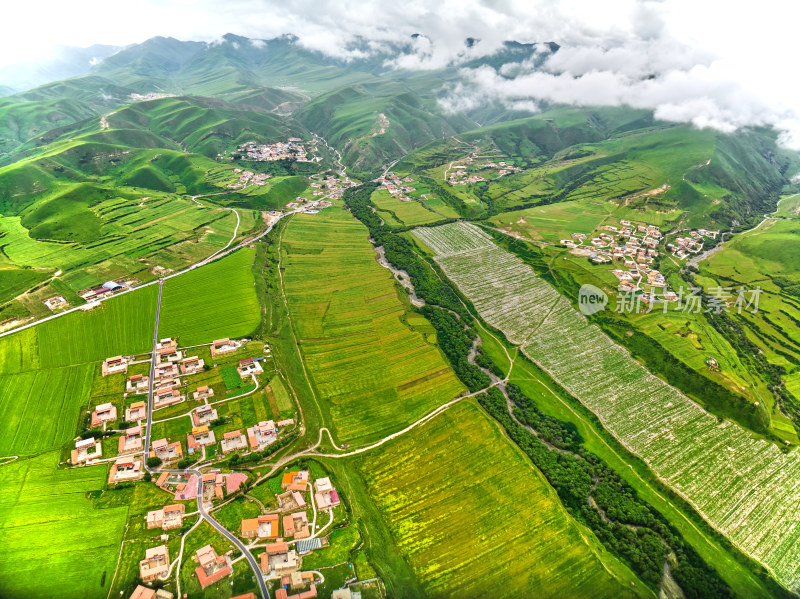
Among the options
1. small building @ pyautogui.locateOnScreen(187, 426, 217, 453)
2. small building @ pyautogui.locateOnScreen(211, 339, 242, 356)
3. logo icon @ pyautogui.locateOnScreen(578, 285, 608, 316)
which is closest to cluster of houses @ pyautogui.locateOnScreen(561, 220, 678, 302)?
logo icon @ pyautogui.locateOnScreen(578, 285, 608, 316)

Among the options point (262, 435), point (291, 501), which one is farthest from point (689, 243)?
point (291, 501)

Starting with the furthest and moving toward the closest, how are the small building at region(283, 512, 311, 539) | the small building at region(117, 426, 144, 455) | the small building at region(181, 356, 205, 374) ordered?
the small building at region(181, 356, 205, 374)
the small building at region(117, 426, 144, 455)
the small building at region(283, 512, 311, 539)

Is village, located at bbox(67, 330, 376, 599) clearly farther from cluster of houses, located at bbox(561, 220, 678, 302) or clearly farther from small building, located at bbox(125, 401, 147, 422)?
cluster of houses, located at bbox(561, 220, 678, 302)

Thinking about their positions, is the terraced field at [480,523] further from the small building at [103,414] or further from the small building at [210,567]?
the small building at [103,414]

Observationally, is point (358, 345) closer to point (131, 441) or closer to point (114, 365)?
point (131, 441)

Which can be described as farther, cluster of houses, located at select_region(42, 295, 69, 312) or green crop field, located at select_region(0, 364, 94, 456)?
cluster of houses, located at select_region(42, 295, 69, 312)

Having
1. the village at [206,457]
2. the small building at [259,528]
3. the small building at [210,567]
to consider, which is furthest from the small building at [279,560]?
the small building at [210,567]

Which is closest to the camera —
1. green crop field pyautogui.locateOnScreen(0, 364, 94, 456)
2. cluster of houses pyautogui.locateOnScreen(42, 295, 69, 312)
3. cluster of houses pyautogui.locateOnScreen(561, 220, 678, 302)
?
green crop field pyautogui.locateOnScreen(0, 364, 94, 456)
